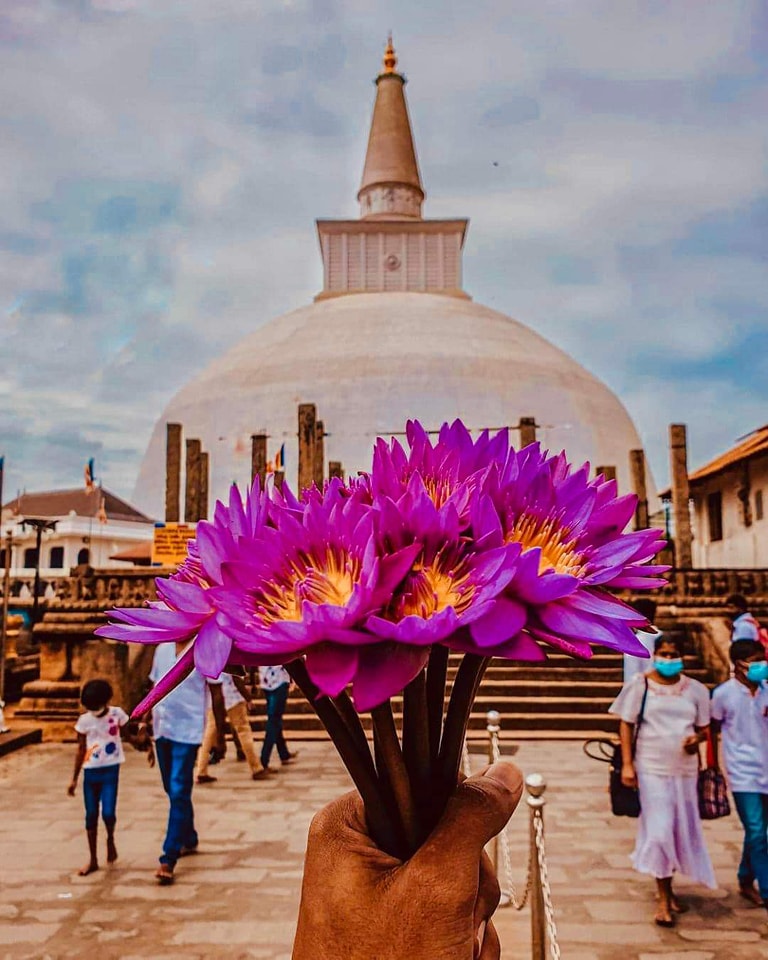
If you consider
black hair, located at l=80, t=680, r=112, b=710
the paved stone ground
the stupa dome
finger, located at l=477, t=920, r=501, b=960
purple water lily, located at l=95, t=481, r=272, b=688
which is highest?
the stupa dome

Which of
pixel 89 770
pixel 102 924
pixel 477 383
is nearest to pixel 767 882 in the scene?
pixel 102 924

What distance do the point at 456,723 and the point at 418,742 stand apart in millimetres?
67

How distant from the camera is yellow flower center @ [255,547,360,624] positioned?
1062 mm

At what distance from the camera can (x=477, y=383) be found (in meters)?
32.1

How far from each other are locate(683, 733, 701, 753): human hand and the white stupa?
2442 centimetres

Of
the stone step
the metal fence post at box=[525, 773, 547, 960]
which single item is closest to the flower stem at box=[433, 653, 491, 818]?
the metal fence post at box=[525, 773, 547, 960]

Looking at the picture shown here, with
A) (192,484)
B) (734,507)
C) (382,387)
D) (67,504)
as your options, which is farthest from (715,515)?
(67,504)

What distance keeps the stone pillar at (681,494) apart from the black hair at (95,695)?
1060 centimetres

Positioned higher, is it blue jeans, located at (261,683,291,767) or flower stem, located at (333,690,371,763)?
flower stem, located at (333,690,371,763)

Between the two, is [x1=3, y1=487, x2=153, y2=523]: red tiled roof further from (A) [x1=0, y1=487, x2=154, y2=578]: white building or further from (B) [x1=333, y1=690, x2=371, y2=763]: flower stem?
(B) [x1=333, y1=690, x2=371, y2=763]: flower stem

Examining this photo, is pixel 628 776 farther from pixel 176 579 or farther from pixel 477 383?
pixel 477 383

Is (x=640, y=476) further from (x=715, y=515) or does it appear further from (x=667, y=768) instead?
(x=667, y=768)

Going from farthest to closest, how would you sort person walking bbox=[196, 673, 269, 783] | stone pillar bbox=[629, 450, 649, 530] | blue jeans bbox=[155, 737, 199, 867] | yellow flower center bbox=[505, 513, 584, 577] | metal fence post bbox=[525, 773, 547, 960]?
stone pillar bbox=[629, 450, 649, 530], person walking bbox=[196, 673, 269, 783], blue jeans bbox=[155, 737, 199, 867], metal fence post bbox=[525, 773, 547, 960], yellow flower center bbox=[505, 513, 584, 577]

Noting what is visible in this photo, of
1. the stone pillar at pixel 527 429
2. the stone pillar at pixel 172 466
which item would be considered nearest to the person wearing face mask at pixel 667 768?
the stone pillar at pixel 527 429
